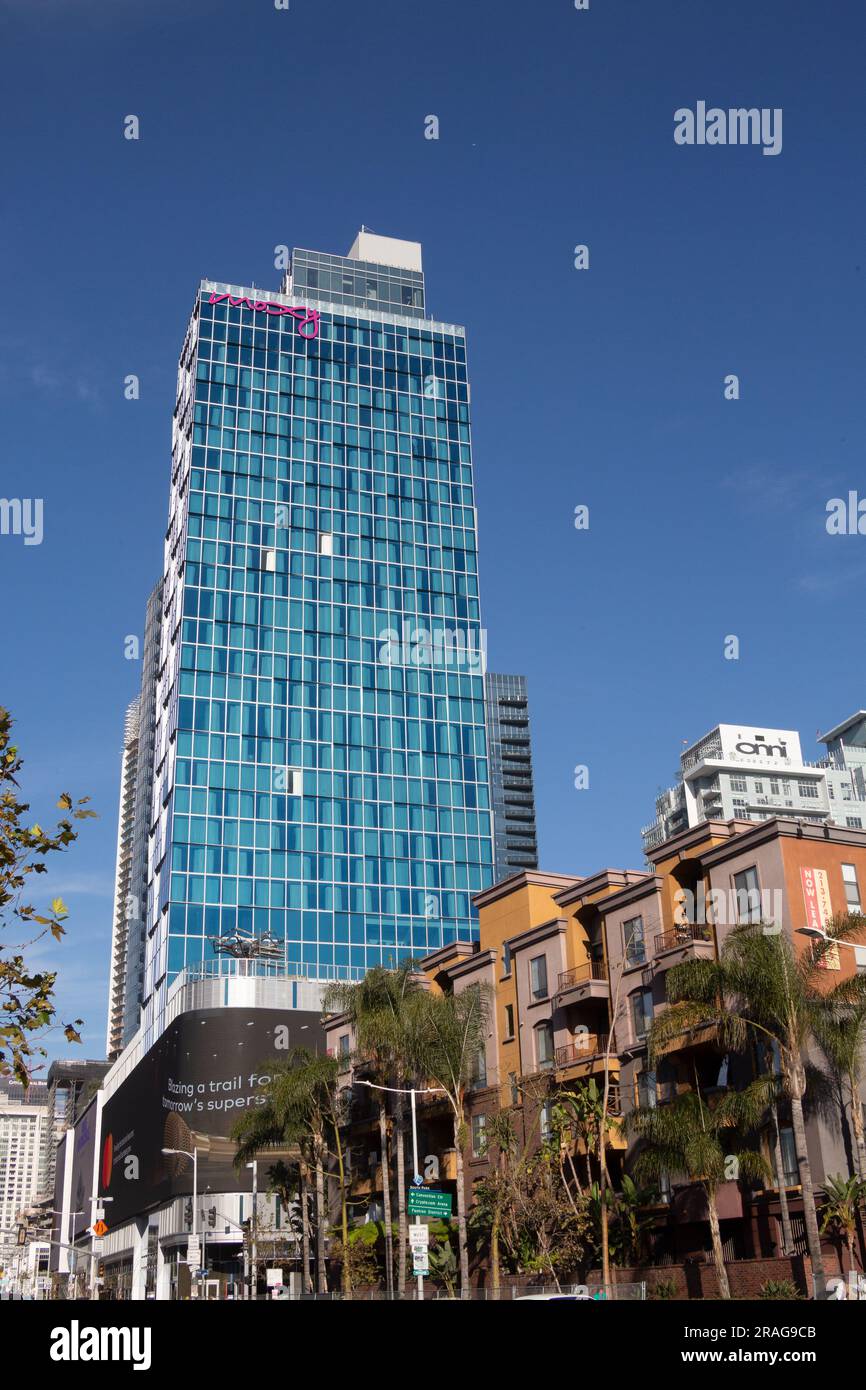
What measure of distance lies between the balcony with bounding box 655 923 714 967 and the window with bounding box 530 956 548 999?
8594 mm

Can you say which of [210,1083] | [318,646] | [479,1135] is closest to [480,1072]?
[479,1135]

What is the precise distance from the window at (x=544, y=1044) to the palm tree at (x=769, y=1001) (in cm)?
1284

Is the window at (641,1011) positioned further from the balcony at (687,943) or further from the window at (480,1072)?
the window at (480,1072)

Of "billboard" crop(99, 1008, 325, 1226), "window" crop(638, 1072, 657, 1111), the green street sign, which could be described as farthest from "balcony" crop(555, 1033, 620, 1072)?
"billboard" crop(99, 1008, 325, 1226)

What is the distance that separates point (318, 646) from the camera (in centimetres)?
12875

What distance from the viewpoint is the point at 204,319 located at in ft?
456

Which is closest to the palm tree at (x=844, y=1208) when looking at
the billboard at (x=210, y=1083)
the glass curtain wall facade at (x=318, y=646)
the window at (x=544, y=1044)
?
the window at (x=544, y=1044)

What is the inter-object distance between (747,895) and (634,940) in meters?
6.85

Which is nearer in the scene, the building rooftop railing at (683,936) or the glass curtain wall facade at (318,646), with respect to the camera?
the building rooftop railing at (683,936)

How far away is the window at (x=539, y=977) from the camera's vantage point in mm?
58375

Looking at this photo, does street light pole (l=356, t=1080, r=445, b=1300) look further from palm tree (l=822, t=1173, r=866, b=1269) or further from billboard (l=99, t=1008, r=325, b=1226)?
billboard (l=99, t=1008, r=325, b=1226)

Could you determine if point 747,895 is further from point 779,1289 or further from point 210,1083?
point 210,1083
